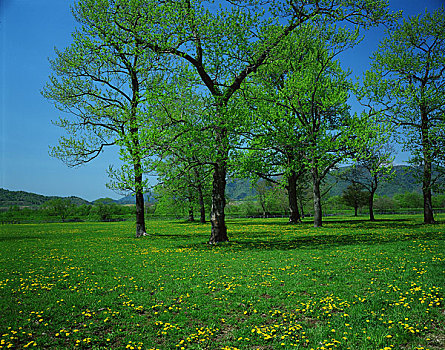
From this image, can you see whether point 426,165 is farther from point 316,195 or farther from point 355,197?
point 355,197

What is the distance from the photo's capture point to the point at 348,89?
35.6 meters

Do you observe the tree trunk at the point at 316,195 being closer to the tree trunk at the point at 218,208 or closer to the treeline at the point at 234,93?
the treeline at the point at 234,93

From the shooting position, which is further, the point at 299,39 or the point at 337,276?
the point at 299,39

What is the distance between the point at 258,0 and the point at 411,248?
1816 cm

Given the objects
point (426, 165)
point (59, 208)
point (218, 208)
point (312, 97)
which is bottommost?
point (59, 208)

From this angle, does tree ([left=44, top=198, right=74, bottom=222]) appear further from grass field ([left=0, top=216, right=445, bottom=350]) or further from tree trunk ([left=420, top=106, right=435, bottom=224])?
tree trunk ([left=420, top=106, right=435, bottom=224])

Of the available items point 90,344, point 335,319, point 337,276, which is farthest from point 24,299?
point 337,276

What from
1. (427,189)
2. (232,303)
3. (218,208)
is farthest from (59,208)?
(232,303)

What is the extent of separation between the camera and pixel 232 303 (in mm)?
8273

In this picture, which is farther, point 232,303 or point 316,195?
point 316,195

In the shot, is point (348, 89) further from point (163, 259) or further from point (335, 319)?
point (335, 319)

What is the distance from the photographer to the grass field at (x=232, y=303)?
20.2 feet

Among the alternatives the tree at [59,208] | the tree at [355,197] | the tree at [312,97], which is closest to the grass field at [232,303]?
the tree at [312,97]

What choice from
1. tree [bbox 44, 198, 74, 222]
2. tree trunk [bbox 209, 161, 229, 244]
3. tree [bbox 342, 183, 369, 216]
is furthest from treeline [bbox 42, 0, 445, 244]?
tree [bbox 44, 198, 74, 222]
